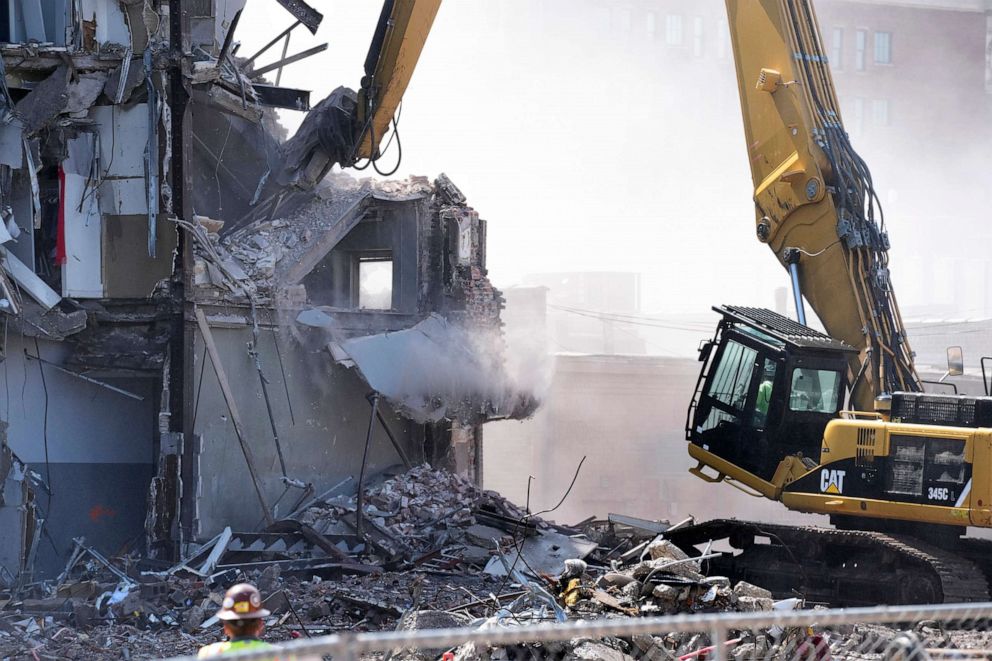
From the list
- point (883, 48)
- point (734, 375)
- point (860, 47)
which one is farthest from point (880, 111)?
point (734, 375)

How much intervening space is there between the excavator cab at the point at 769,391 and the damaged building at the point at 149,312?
4732 millimetres

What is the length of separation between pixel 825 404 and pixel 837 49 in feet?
144

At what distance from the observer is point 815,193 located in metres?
12.3

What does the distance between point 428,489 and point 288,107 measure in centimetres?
565

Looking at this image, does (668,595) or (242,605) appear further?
(668,595)

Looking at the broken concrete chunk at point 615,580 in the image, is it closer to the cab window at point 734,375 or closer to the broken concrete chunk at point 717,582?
the broken concrete chunk at point 717,582

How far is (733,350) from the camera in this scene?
495 inches

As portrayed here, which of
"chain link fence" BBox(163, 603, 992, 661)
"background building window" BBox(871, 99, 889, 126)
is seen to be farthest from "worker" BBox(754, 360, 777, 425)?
"background building window" BBox(871, 99, 889, 126)

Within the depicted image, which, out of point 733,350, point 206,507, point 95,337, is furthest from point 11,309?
point 733,350

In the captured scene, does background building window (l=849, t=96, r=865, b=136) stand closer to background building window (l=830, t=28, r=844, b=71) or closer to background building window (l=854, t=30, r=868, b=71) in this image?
background building window (l=854, t=30, r=868, b=71)

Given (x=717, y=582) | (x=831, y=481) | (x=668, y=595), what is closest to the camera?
(x=668, y=595)

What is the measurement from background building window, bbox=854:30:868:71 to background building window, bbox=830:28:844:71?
1.94 feet

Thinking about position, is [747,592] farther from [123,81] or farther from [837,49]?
[837,49]

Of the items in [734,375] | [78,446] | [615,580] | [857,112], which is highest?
[857,112]
